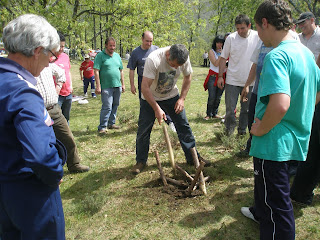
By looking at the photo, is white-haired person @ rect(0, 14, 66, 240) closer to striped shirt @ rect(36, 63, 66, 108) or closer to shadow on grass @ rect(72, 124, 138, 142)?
striped shirt @ rect(36, 63, 66, 108)

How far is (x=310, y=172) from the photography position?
116 inches

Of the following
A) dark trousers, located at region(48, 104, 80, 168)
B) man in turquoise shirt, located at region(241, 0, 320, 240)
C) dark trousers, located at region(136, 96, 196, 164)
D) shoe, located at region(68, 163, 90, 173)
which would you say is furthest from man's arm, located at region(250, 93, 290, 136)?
shoe, located at region(68, 163, 90, 173)

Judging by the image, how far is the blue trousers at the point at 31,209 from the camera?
1.52 metres

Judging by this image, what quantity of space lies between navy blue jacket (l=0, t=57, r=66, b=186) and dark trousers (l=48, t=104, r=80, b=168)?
240cm

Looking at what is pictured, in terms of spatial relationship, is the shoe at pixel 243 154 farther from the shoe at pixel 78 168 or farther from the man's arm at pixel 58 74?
the man's arm at pixel 58 74

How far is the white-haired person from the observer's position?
134 cm

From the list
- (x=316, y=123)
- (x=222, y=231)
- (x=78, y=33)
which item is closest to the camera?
(x=222, y=231)

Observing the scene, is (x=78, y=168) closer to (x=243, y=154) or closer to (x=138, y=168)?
(x=138, y=168)

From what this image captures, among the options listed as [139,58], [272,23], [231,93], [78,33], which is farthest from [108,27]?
[272,23]

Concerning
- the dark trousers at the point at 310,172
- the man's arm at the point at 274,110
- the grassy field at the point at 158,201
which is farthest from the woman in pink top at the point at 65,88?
the dark trousers at the point at 310,172

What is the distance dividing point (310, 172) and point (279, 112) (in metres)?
1.54

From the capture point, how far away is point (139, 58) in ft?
20.4

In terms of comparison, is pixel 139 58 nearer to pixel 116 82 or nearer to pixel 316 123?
pixel 116 82

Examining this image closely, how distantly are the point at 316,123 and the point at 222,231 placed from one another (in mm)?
1628
